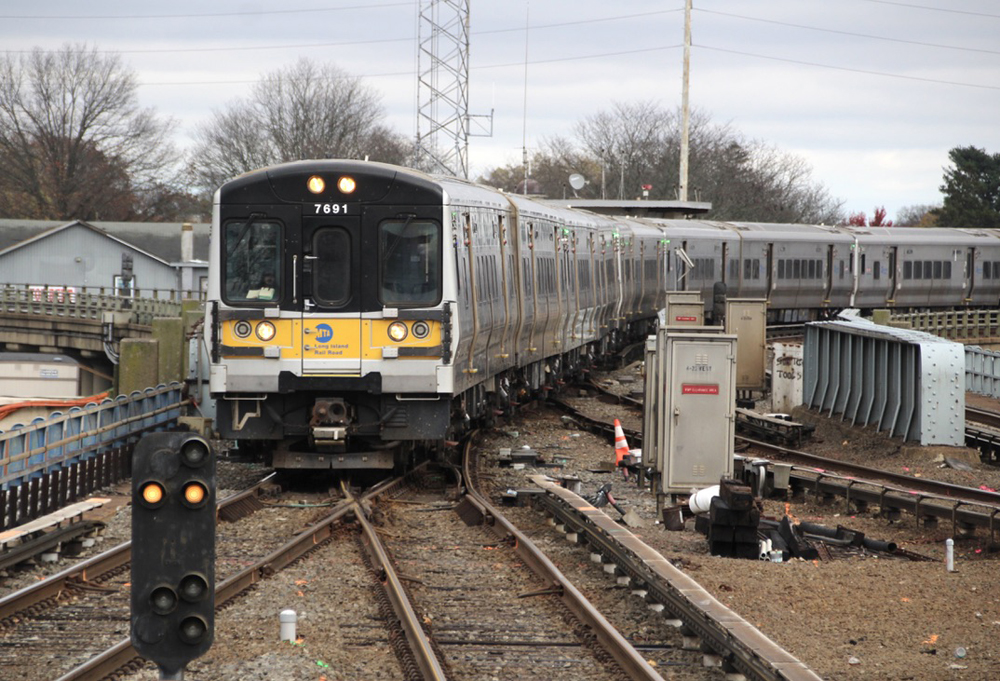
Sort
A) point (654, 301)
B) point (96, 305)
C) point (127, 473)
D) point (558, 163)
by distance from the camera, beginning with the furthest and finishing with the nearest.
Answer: point (558, 163) → point (96, 305) → point (654, 301) → point (127, 473)

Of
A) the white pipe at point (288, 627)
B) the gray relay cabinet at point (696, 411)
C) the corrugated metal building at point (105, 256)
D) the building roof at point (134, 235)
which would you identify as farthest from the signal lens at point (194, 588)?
the building roof at point (134, 235)

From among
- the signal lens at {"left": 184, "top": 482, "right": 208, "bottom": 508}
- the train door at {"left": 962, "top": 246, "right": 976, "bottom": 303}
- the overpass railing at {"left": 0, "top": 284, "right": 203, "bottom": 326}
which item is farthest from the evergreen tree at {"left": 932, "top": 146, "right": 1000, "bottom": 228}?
the signal lens at {"left": 184, "top": 482, "right": 208, "bottom": 508}

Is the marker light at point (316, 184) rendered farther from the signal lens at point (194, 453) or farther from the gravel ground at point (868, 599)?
the signal lens at point (194, 453)

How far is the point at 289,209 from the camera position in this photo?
533 inches

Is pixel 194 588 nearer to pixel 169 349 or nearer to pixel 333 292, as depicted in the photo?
pixel 333 292

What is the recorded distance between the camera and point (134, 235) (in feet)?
233

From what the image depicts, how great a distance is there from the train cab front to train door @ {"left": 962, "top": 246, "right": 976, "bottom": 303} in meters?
38.3

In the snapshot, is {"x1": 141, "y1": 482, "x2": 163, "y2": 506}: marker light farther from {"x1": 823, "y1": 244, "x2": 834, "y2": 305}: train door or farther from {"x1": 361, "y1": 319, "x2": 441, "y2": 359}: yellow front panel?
{"x1": 823, "y1": 244, "x2": 834, "y2": 305}: train door

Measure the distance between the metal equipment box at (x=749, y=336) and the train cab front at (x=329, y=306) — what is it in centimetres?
1126

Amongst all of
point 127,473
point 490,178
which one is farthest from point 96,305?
point 490,178

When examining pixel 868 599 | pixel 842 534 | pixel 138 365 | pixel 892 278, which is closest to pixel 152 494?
pixel 868 599

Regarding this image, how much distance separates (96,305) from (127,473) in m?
39.7

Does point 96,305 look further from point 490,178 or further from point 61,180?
point 490,178

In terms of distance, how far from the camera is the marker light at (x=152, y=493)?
447 centimetres
